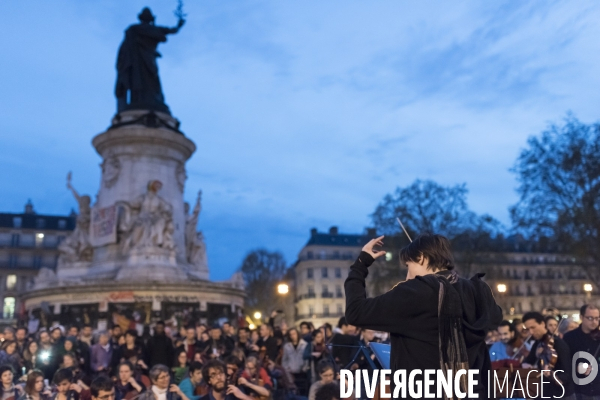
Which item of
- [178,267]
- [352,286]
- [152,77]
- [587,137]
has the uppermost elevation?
[152,77]

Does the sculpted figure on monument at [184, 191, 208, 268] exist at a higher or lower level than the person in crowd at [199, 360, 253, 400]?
higher

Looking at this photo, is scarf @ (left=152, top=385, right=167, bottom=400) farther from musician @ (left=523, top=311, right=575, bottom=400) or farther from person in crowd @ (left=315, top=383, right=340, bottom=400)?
musician @ (left=523, top=311, right=575, bottom=400)

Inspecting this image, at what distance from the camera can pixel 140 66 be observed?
2523 cm

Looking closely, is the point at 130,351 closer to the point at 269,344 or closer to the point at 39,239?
the point at 269,344

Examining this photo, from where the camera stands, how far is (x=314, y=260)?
246 ft

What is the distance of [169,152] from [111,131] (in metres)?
2.37

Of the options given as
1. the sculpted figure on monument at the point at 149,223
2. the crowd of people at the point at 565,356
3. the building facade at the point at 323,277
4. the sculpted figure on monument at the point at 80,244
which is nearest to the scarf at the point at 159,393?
the crowd of people at the point at 565,356

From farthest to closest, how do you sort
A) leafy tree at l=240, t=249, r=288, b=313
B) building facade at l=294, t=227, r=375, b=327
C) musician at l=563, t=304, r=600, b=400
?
building facade at l=294, t=227, r=375, b=327 → leafy tree at l=240, t=249, r=288, b=313 → musician at l=563, t=304, r=600, b=400

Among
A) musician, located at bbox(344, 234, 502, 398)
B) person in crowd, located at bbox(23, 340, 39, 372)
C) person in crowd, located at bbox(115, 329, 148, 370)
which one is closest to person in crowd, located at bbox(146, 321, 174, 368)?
person in crowd, located at bbox(115, 329, 148, 370)

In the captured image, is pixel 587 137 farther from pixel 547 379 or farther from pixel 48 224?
pixel 48 224

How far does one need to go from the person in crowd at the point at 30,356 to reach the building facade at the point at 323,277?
63214 mm

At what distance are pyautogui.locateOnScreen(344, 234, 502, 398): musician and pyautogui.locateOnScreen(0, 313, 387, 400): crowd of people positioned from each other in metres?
3.00

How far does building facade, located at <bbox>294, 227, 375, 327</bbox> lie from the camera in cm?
7381

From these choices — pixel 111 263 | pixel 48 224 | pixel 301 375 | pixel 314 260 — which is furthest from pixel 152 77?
pixel 314 260
